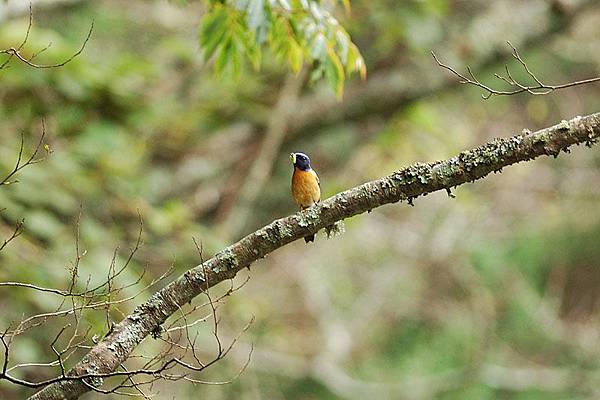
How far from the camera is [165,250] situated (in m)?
5.77

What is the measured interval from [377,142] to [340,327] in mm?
2385

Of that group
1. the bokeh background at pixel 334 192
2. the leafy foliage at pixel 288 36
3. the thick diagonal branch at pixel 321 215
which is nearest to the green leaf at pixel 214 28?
the leafy foliage at pixel 288 36

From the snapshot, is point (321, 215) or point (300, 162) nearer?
point (321, 215)

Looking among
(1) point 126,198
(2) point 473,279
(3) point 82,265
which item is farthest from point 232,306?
(2) point 473,279

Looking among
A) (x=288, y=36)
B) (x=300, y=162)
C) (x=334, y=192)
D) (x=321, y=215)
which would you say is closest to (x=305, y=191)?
(x=300, y=162)

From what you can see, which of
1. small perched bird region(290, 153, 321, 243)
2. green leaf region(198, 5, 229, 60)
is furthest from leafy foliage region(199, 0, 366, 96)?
small perched bird region(290, 153, 321, 243)

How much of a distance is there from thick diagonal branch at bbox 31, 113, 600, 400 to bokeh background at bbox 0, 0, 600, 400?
4.58 feet

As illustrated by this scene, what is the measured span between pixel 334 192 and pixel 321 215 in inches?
135

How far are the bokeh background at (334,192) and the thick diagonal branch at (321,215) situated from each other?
4.58 ft

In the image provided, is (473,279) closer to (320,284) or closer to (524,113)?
(320,284)

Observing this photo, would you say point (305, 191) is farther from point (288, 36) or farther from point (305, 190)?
point (288, 36)

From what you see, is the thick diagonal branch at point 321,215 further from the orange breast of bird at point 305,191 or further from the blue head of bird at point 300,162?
the blue head of bird at point 300,162

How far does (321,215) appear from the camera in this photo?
8.20 feet

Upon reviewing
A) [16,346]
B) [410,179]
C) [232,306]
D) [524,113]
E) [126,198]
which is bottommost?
[410,179]
